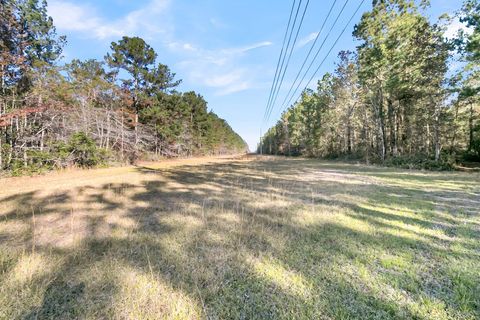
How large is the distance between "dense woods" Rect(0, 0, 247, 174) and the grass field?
9706mm

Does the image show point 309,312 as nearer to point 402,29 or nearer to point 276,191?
point 276,191

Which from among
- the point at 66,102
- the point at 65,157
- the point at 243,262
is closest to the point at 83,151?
the point at 65,157

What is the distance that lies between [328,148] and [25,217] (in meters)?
30.2

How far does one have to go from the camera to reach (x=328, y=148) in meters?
29.1

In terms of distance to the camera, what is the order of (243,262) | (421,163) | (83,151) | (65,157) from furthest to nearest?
(83,151), (421,163), (65,157), (243,262)

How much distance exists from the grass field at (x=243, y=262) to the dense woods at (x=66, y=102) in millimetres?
9706

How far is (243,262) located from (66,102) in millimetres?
17075

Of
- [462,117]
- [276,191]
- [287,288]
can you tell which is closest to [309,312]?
[287,288]

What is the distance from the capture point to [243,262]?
2.41m

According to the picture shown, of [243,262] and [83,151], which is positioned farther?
[83,151]

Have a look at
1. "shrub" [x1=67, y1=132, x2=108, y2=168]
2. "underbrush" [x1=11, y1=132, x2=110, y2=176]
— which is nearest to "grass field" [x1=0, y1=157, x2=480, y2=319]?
"underbrush" [x1=11, y1=132, x2=110, y2=176]

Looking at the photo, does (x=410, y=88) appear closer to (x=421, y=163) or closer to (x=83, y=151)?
(x=421, y=163)

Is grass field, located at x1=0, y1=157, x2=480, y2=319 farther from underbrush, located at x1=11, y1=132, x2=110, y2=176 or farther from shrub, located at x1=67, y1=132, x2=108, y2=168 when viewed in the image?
shrub, located at x1=67, y1=132, x2=108, y2=168

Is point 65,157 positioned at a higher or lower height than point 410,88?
lower
